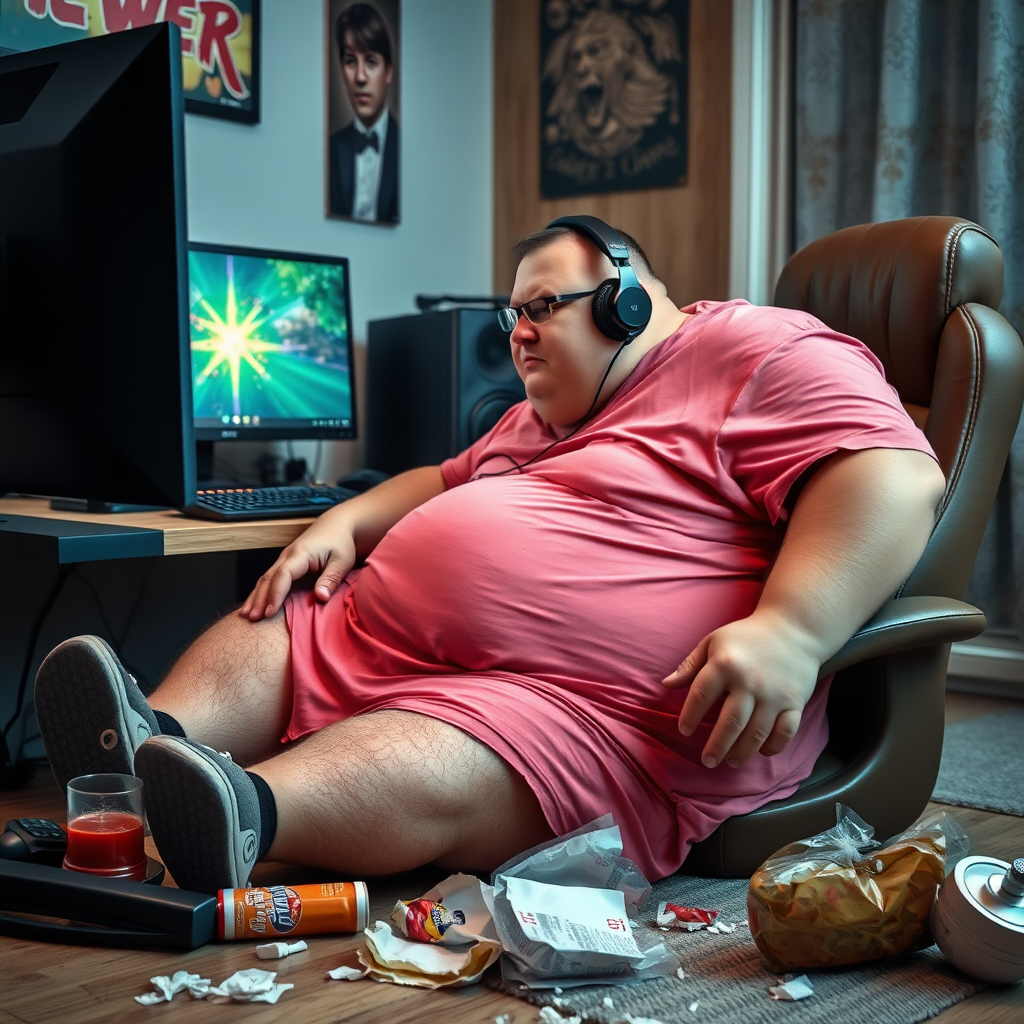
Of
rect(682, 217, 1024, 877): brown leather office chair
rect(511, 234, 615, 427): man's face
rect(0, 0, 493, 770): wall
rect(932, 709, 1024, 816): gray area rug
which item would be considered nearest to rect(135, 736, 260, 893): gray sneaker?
rect(682, 217, 1024, 877): brown leather office chair

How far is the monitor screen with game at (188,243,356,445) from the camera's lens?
2.19 meters

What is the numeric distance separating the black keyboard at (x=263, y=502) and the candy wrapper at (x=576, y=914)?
713mm

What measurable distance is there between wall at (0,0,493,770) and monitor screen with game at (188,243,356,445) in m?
0.23

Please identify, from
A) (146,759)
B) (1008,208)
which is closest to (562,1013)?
(146,759)

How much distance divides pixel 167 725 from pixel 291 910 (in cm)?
32

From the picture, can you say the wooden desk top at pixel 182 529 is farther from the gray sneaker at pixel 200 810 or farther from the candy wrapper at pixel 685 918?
the candy wrapper at pixel 685 918

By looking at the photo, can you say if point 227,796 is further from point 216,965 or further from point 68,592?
point 68,592

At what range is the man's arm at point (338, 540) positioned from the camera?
1.61 metres

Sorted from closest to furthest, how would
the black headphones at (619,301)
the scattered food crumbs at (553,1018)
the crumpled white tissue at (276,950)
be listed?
the scattered food crumbs at (553,1018), the crumpled white tissue at (276,950), the black headphones at (619,301)

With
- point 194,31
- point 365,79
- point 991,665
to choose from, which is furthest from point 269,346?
point 991,665

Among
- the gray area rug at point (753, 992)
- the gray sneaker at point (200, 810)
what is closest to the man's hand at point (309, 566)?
the gray sneaker at point (200, 810)

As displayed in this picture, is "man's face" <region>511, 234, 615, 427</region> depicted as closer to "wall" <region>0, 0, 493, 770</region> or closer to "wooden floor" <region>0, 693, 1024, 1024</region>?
"wooden floor" <region>0, 693, 1024, 1024</region>

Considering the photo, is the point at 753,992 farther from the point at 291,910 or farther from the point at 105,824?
the point at 105,824

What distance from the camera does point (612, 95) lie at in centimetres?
292
